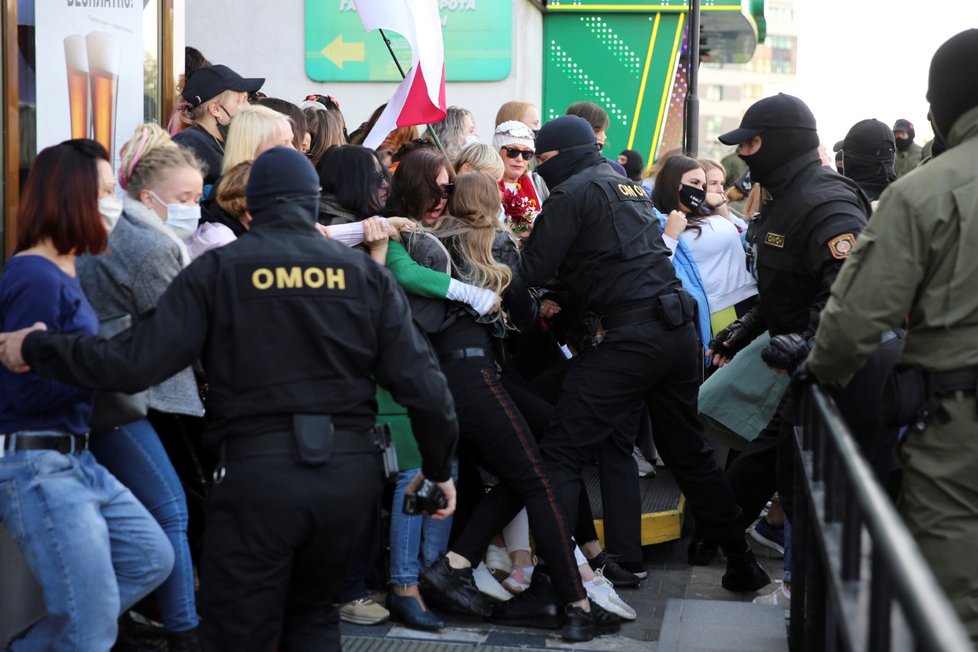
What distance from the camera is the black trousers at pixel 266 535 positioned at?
3.54m

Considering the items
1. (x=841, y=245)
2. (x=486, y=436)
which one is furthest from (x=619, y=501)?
(x=841, y=245)

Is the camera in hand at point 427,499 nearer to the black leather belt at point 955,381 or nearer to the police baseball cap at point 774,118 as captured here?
the black leather belt at point 955,381

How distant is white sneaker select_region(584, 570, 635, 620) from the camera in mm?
5621

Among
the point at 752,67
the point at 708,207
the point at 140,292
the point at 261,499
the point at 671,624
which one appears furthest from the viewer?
the point at 752,67

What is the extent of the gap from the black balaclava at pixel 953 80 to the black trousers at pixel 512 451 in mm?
2260

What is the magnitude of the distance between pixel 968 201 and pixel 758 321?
8.06 ft

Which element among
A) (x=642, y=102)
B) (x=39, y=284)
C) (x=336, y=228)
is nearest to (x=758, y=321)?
(x=336, y=228)

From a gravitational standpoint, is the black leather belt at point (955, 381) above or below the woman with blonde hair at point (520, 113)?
below

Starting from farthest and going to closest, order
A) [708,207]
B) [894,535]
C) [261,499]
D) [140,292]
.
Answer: [708,207]
[140,292]
[261,499]
[894,535]

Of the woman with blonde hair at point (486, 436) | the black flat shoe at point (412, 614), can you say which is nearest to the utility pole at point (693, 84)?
the woman with blonde hair at point (486, 436)

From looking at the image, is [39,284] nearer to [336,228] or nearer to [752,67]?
[336,228]

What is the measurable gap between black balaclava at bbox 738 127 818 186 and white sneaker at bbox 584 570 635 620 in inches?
73.5

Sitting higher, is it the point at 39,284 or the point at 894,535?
the point at 39,284

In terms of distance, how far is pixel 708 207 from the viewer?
7.67 meters
